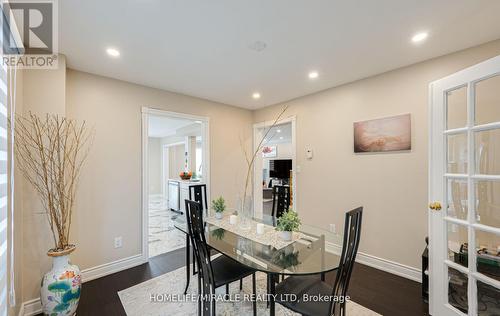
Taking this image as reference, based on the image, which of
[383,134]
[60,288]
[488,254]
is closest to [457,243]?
[488,254]

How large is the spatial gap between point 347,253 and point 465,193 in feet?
3.84

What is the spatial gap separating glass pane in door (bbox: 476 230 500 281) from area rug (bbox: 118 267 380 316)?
0.90 meters

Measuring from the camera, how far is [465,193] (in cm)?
163

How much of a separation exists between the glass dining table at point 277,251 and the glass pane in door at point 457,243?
2.83 feet

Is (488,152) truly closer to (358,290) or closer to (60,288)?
(358,290)

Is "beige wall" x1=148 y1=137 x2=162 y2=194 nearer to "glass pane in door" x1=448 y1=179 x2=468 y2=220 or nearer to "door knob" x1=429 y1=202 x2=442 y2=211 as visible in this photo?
"door knob" x1=429 y1=202 x2=442 y2=211

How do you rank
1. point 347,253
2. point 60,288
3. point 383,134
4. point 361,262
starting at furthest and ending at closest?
point 361,262
point 383,134
point 60,288
point 347,253

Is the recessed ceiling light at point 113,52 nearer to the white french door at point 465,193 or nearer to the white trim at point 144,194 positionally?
the white trim at point 144,194

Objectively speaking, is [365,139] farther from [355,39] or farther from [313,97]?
[355,39]

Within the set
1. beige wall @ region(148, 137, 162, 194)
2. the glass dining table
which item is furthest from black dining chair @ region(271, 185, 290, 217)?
beige wall @ region(148, 137, 162, 194)

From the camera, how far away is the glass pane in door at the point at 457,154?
164 centimetres

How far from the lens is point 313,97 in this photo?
3.38 m

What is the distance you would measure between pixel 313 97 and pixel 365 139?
1.08 meters

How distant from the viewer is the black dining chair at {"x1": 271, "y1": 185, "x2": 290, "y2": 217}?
267 centimetres
